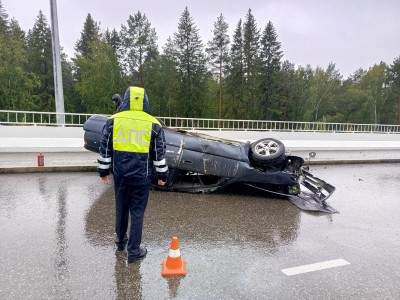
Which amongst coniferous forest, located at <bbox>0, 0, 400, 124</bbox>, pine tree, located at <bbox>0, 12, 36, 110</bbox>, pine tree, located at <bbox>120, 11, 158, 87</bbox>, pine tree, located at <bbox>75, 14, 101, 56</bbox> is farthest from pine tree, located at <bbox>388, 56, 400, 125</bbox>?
pine tree, located at <bbox>0, 12, 36, 110</bbox>

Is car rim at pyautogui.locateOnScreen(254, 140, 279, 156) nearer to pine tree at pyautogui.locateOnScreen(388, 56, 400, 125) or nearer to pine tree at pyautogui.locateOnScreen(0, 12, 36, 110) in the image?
pine tree at pyautogui.locateOnScreen(0, 12, 36, 110)

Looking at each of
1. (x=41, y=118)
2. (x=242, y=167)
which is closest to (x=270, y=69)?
(x=41, y=118)

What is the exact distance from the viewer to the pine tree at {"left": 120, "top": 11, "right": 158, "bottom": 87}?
121ft

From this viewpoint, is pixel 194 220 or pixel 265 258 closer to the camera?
pixel 265 258

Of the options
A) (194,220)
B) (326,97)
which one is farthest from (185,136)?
(326,97)

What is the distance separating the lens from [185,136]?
605 cm

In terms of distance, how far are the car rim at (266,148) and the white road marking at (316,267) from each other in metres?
2.76

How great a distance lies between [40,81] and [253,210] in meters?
41.1

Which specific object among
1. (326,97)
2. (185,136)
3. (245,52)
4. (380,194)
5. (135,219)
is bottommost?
(380,194)

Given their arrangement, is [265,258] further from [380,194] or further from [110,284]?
[380,194]

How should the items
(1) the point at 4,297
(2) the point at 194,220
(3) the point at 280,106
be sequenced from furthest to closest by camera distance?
(3) the point at 280,106 → (2) the point at 194,220 → (1) the point at 4,297

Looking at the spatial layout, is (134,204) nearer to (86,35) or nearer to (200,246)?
(200,246)

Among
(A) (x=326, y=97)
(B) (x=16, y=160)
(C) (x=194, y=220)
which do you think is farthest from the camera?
(A) (x=326, y=97)

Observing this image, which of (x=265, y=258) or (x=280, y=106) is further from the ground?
(x=280, y=106)
